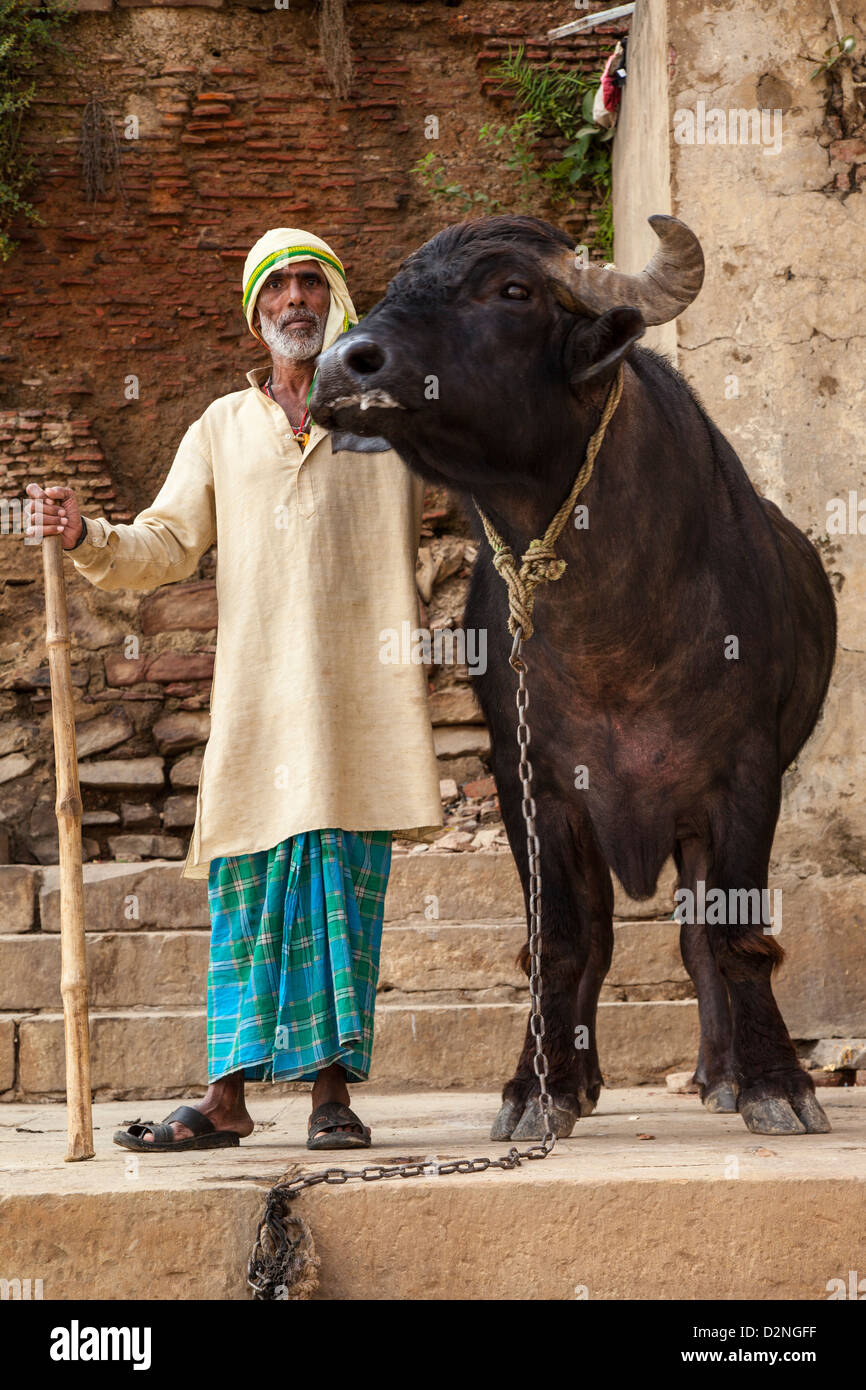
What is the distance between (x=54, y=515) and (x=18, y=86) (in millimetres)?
6522

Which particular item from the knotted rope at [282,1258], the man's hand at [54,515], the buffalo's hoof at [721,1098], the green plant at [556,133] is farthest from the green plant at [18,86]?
the knotted rope at [282,1258]

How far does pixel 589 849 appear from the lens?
12.7 ft

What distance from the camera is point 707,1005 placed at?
4.54m

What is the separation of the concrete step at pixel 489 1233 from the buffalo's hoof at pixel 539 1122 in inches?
24.2

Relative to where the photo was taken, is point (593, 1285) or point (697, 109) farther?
point (697, 109)

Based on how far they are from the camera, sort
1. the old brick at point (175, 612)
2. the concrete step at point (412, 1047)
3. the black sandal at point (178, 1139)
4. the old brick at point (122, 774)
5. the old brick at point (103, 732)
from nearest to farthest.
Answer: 1. the black sandal at point (178, 1139)
2. the concrete step at point (412, 1047)
3. the old brick at point (122, 774)
4. the old brick at point (103, 732)
5. the old brick at point (175, 612)

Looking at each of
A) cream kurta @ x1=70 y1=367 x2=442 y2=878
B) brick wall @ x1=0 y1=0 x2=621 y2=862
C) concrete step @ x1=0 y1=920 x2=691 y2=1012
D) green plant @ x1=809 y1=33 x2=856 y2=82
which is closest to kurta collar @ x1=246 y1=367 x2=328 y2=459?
cream kurta @ x1=70 y1=367 x2=442 y2=878

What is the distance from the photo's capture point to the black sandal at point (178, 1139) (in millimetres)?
3422

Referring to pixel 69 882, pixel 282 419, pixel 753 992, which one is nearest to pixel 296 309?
pixel 282 419

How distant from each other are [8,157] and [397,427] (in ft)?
22.7

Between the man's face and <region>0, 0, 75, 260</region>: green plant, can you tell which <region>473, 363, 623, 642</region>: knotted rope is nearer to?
the man's face

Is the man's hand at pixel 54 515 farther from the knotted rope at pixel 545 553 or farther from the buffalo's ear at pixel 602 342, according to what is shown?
the buffalo's ear at pixel 602 342

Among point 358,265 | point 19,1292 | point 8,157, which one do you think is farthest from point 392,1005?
point 8,157

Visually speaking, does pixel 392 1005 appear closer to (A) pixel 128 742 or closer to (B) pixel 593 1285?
(B) pixel 593 1285
